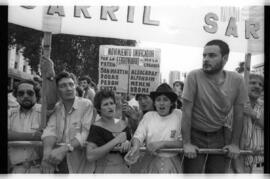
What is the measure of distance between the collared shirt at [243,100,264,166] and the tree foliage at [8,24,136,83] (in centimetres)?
159

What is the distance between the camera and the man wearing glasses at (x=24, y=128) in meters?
4.23

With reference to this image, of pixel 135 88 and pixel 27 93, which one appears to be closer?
pixel 27 93

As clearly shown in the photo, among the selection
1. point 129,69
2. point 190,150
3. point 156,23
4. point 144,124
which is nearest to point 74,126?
point 144,124

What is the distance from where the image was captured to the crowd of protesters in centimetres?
423

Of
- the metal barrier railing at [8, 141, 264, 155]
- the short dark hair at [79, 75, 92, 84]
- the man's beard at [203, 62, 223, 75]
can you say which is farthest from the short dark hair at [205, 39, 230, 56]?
the short dark hair at [79, 75, 92, 84]

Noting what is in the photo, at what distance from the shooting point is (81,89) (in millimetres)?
4336

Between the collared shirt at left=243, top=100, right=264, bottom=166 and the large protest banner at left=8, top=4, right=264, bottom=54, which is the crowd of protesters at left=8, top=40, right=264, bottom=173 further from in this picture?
the large protest banner at left=8, top=4, right=264, bottom=54

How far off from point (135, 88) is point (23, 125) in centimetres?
126

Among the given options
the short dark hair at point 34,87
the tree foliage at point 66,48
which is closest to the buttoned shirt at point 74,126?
the short dark hair at point 34,87

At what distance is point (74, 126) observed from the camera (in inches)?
170

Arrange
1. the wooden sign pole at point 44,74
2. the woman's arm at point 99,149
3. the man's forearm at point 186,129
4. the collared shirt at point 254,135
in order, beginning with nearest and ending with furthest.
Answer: the woman's arm at point 99,149 → the wooden sign pole at point 44,74 → the man's forearm at point 186,129 → the collared shirt at point 254,135

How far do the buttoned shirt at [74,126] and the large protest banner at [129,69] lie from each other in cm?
32

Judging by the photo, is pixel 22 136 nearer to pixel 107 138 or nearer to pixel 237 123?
pixel 107 138

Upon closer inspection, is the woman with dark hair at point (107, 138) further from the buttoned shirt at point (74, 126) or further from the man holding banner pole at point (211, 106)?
the man holding banner pole at point (211, 106)
